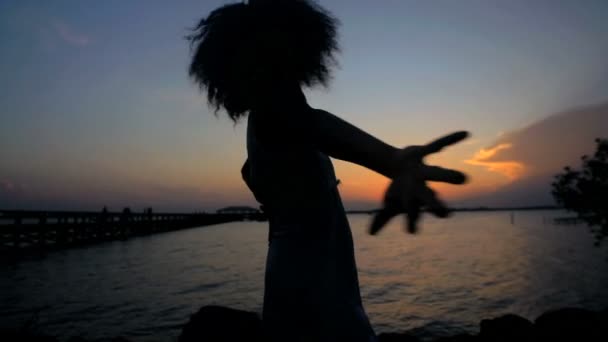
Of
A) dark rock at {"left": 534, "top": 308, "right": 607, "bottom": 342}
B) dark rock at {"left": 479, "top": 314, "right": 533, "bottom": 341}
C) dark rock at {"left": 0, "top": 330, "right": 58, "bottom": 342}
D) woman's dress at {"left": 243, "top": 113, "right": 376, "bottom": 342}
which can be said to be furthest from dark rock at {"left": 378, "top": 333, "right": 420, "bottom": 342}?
woman's dress at {"left": 243, "top": 113, "right": 376, "bottom": 342}

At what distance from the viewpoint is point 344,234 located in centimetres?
122

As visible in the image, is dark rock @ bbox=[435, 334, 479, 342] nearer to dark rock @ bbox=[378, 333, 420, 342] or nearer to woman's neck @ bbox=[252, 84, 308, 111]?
dark rock @ bbox=[378, 333, 420, 342]

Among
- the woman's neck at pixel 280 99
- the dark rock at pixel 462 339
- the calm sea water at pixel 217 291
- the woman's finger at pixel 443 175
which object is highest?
the woman's neck at pixel 280 99

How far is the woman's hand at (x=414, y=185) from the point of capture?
70cm

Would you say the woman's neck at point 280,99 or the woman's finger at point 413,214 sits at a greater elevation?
the woman's neck at point 280,99

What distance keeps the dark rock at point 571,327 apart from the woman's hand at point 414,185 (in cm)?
737

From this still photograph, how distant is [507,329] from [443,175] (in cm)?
791

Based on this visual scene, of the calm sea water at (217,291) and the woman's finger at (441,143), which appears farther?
the calm sea water at (217,291)

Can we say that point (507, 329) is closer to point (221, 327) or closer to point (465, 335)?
point (465, 335)

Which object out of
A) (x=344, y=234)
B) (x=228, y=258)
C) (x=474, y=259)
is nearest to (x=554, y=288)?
(x=474, y=259)

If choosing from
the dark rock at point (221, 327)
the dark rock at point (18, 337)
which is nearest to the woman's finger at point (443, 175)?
the dark rock at point (221, 327)

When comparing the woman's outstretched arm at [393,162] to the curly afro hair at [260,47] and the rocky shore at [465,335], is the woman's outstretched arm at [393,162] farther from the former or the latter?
the rocky shore at [465,335]

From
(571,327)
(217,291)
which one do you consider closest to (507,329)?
(571,327)

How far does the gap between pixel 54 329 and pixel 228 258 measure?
14.0 meters
